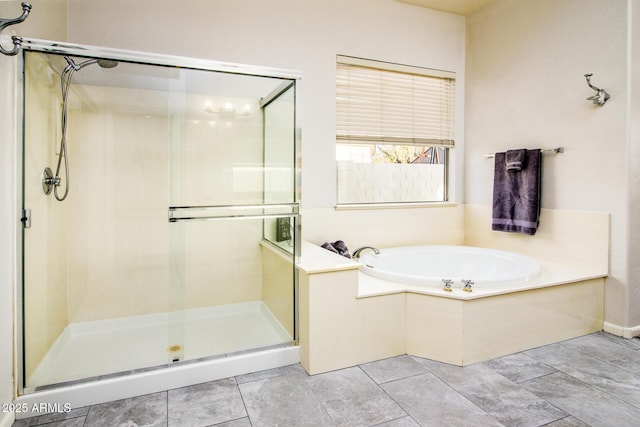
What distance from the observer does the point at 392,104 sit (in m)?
3.36

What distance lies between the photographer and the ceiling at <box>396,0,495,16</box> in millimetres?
3293

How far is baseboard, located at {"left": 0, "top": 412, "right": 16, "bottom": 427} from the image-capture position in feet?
5.03

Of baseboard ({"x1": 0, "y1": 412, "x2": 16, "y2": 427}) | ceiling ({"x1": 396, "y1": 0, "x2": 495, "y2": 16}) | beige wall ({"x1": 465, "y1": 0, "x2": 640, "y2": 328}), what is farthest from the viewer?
ceiling ({"x1": 396, "y1": 0, "x2": 495, "y2": 16})

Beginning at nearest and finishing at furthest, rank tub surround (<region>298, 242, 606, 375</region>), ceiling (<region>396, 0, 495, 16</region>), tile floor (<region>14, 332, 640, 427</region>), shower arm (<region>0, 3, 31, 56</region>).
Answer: shower arm (<region>0, 3, 31, 56</region>) → tile floor (<region>14, 332, 640, 427</region>) → tub surround (<region>298, 242, 606, 375</region>) → ceiling (<region>396, 0, 495, 16</region>)

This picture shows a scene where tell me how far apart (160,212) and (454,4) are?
124 inches

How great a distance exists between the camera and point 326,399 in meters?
1.80

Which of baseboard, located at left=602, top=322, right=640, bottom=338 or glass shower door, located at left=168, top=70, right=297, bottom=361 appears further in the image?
baseboard, located at left=602, top=322, right=640, bottom=338

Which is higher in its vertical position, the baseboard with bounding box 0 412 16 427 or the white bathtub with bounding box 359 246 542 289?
the white bathtub with bounding box 359 246 542 289

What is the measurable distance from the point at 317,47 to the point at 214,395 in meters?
2.63

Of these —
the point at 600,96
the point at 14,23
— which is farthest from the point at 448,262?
the point at 14,23

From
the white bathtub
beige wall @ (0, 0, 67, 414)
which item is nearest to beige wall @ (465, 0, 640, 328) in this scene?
the white bathtub

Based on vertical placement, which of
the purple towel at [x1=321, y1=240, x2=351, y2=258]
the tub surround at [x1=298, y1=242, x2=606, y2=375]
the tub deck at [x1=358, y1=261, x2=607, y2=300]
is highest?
the purple towel at [x1=321, y1=240, x2=351, y2=258]

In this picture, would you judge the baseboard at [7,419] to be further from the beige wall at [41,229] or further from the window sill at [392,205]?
the window sill at [392,205]

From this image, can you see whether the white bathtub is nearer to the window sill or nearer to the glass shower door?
the window sill
